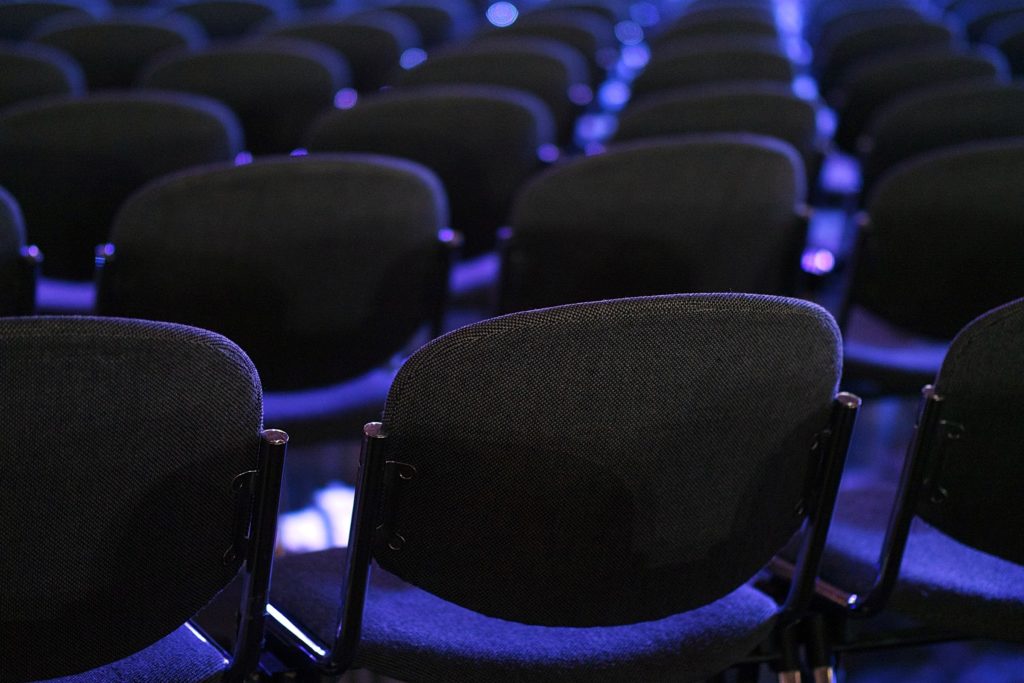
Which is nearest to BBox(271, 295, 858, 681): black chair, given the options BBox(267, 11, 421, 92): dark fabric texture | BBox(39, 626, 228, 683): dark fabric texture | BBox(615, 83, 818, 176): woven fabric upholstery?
BBox(39, 626, 228, 683): dark fabric texture

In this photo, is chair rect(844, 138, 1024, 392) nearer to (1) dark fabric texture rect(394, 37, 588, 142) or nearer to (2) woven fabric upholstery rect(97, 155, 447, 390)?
(2) woven fabric upholstery rect(97, 155, 447, 390)

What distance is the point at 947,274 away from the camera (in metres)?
2.43

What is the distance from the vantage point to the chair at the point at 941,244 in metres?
2.35

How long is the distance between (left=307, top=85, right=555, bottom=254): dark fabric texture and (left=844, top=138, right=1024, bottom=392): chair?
95 cm

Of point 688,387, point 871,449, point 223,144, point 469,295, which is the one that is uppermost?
point 688,387

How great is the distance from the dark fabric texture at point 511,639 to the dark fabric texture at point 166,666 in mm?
154

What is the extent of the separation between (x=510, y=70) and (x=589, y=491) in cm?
307

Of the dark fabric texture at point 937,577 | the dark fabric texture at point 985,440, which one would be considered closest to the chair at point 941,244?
the dark fabric texture at point 937,577

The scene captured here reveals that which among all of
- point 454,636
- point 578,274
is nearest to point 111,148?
point 578,274

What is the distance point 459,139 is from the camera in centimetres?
295

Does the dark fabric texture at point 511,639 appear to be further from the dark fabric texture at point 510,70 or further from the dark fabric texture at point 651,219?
the dark fabric texture at point 510,70

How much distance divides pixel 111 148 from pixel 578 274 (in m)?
1.21

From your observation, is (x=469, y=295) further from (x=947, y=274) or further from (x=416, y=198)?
(x=947, y=274)

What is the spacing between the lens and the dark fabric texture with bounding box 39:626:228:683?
1.44 meters
